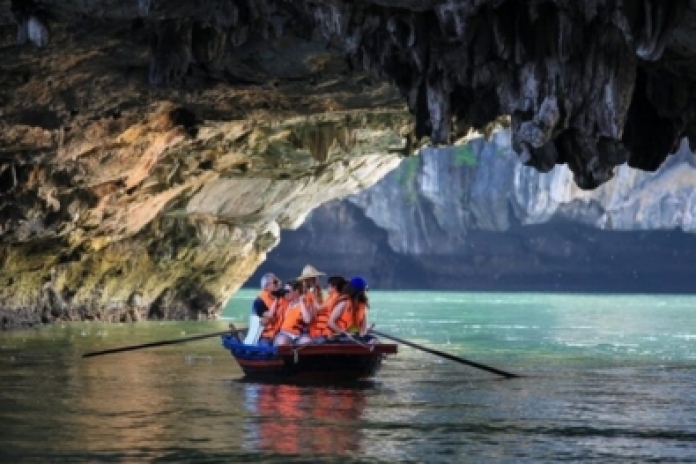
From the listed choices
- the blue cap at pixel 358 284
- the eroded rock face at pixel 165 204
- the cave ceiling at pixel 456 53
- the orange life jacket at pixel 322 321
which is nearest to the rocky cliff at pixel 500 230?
the eroded rock face at pixel 165 204

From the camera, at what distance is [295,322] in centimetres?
2748

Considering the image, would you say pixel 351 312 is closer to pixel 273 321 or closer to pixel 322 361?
pixel 322 361

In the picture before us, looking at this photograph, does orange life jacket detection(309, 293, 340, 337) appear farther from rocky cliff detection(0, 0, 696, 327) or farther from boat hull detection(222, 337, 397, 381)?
rocky cliff detection(0, 0, 696, 327)

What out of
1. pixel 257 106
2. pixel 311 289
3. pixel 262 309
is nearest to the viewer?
pixel 311 289

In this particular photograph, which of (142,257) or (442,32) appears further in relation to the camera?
(142,257)

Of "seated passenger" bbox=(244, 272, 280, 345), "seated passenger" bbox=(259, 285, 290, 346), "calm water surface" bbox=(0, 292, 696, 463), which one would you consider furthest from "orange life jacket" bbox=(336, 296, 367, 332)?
"seated passenger" bbox=(244, 272, 280, 345)

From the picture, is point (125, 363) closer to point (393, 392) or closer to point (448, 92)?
point (393, 392)

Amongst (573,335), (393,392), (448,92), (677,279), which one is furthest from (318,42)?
(677,279)

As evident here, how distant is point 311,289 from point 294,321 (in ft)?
2.79

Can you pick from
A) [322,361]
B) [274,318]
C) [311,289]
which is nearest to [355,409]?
[322,361]

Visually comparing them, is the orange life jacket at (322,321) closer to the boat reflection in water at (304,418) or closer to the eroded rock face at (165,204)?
the boat reflection in water at (304,418)

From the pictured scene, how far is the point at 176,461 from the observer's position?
16000mm

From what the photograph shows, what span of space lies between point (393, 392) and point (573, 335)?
25472mm

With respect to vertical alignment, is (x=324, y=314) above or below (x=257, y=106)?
below
